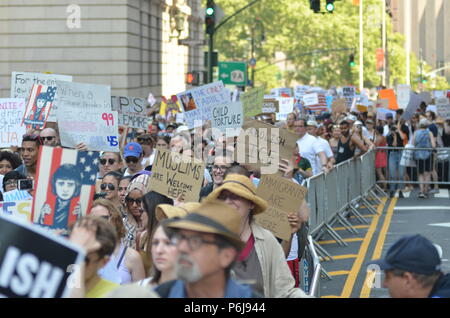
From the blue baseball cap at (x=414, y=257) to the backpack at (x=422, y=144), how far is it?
1752 cm

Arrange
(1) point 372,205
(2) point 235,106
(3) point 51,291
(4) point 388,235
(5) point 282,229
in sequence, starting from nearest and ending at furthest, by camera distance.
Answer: (3) point 51,291, (5) point 282,229, (2) point 235,106, (4) point 388,235, (1) point 372,205

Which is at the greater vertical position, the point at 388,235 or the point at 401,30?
the point at 401,30

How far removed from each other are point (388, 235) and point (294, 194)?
817cm

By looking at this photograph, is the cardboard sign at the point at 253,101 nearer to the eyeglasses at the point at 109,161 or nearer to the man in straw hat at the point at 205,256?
the eyeglasses at the point at 109,161

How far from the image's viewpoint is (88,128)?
40.3 ft

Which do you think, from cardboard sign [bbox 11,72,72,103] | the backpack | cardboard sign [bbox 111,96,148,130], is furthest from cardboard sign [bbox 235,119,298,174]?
the backpack

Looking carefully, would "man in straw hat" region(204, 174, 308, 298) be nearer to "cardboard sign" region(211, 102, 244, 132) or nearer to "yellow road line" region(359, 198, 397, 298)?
"yellow road line" region(359, 198, 397, 298)

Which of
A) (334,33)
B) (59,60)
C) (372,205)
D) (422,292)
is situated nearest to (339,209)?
(372,205)

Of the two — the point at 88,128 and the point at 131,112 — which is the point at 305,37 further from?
the point at 88,128

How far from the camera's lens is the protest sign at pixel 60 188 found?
18.7 ft

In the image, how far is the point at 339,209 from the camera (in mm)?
17141

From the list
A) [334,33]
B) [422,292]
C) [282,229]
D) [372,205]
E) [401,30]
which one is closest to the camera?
[422,292]

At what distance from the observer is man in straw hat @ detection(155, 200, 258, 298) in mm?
4074

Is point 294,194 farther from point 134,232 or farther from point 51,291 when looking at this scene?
point 51,291
